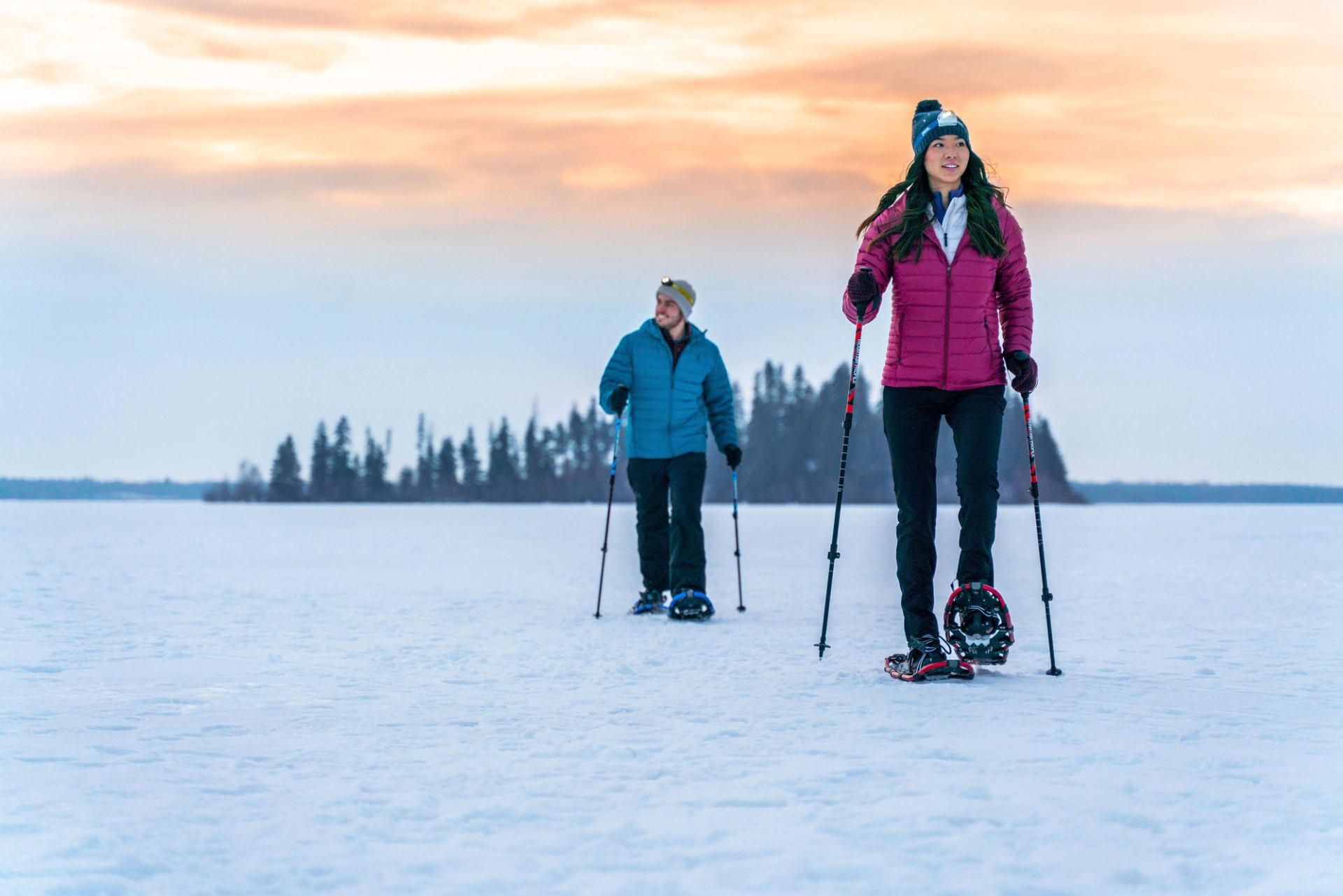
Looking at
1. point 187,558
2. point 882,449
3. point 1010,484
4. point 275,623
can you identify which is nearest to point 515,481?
point 882,449

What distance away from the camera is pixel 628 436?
851 centimetres

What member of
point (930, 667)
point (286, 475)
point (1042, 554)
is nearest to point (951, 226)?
point (1042, 554)

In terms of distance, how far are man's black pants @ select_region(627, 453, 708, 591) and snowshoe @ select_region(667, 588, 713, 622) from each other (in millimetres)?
133

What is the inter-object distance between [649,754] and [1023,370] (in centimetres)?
262

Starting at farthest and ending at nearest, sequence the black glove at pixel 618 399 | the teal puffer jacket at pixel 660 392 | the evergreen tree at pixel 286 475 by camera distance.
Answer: the evergreen tree at pixel 286 475 < the teal puffer jacket at pixel 660 392 < the black glove at pixel 618 399

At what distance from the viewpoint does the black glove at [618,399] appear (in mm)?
8234

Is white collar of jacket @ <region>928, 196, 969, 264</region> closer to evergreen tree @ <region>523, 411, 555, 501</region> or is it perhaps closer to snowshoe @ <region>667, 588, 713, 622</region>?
snowshoe @ <region>667, 588, 713, 622</region>

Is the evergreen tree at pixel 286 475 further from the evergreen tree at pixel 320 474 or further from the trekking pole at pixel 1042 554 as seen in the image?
the trekking pole at pixel 1042 554

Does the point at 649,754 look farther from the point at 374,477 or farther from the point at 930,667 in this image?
the point at 374,477

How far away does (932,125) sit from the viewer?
526 cm

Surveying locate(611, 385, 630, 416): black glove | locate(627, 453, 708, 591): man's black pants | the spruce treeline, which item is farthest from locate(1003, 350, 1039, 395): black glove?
the spruce treeline

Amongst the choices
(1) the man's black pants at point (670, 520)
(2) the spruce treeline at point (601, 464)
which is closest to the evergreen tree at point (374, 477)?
(2) the spruce treeline at point (601, 464)

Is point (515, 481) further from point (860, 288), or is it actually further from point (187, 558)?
point (860, 288)

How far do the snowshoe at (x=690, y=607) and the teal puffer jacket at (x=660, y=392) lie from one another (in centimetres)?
104
